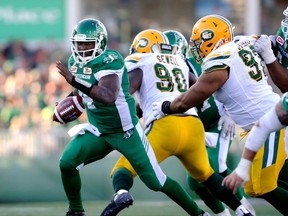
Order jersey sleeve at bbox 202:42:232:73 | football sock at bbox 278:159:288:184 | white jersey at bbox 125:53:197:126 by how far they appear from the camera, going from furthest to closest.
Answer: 1. white jersey at bbox 125:53:197:126
2. football sock at bbox 278:159:288:184
3. jersey sleeve at bbox 202:42:232:73

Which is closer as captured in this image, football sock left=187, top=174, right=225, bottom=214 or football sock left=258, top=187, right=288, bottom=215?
football sock left=258, top=187, right=288, bottom=215

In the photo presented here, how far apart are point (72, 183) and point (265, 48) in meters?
1.89

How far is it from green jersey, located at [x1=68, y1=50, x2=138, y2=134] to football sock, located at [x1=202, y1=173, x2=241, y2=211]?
2.86 feet

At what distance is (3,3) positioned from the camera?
17.5 metres

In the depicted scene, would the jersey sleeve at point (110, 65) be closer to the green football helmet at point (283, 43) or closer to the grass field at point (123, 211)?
the green football helmet at point (283, 43)

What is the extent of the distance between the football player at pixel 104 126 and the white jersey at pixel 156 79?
12.2 inches

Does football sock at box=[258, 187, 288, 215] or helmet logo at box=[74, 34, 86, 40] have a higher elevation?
helmet logo at box=[74, 34, 86, 40]

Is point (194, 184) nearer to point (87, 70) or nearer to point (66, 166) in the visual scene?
point (66, 166)

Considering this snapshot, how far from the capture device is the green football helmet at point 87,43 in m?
6.80

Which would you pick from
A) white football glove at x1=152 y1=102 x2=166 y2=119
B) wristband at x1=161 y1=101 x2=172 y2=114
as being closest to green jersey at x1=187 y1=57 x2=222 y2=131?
white football glove at x1=152 y1=102 x2=166 y2=119

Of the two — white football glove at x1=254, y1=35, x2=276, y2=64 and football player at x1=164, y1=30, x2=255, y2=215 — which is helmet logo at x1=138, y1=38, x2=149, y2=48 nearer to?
football player at x1=164, y1=30, x2=255, y2=215

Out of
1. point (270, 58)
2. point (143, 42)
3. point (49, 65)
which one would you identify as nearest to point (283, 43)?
point (270, 58)

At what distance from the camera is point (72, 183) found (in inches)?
277

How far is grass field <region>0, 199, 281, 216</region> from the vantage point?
8.98 meters
